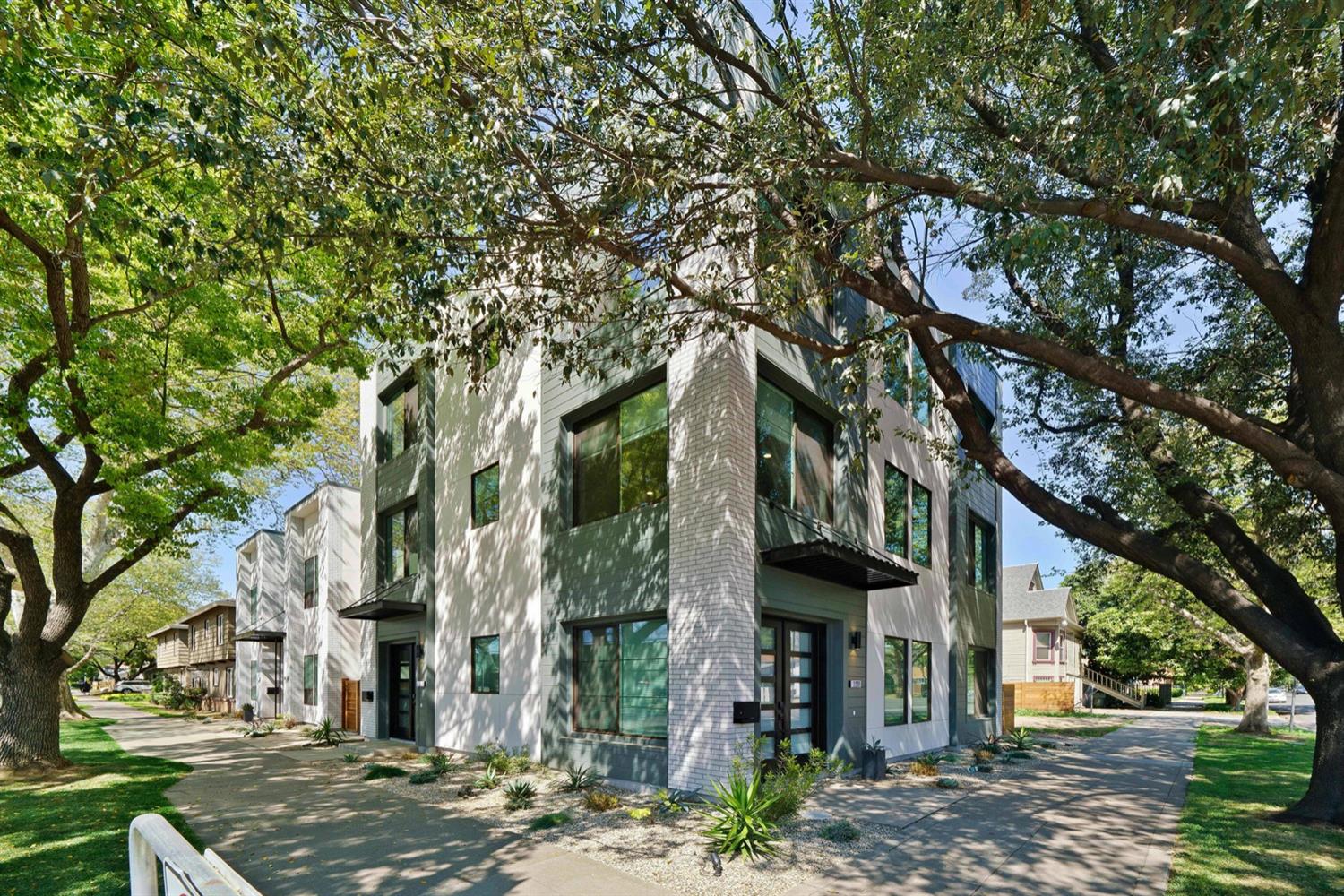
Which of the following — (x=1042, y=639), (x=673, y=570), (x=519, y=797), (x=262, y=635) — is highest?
(x=673, y=570)

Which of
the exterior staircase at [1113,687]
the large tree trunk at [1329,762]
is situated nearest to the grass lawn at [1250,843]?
the large tree trunk at [1329,762]

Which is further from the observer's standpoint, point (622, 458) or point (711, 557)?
point (622, 458)

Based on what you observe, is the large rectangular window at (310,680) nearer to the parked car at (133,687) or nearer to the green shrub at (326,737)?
the green shrub at (326,737)

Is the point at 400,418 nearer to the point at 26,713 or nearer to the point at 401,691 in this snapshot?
the point at 401,691

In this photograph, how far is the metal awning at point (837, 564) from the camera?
9.81 metres

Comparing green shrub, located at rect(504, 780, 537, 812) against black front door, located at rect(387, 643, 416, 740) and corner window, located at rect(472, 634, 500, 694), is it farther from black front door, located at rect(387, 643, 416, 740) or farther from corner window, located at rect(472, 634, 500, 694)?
black front door, located at rect(387, 643, 416, 740)

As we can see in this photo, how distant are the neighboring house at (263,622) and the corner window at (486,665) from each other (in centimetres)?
1377

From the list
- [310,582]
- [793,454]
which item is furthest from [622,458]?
[310,582]

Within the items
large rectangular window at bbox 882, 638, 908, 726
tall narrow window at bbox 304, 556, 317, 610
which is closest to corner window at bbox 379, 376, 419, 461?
tall narrow window at bbox 304, 556, 317, 610

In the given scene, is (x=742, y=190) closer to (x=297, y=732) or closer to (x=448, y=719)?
(x=448, y=719)

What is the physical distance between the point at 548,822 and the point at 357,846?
203cm

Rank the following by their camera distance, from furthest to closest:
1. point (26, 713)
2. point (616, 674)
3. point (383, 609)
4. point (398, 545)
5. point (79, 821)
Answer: point (398, 545) → point (383, 609) → point (26, 713) → point (616, 674) → point (79, 821)

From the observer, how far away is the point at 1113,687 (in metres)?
39.6

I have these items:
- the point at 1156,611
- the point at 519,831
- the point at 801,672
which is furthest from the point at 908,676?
the point at 1156,611
